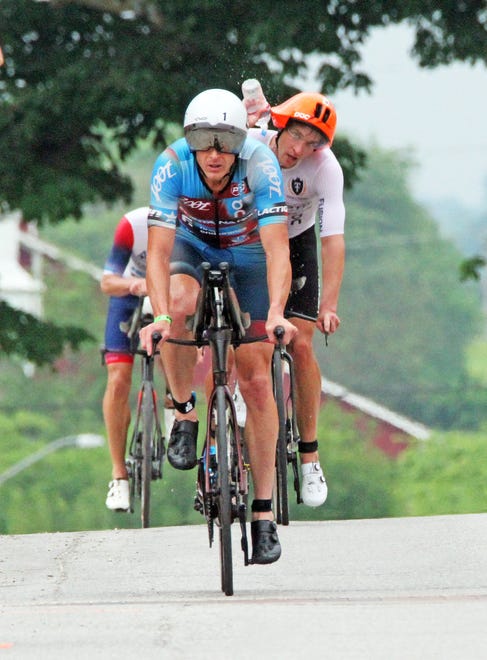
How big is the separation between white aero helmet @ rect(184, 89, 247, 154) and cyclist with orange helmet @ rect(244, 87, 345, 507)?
1.25 metres

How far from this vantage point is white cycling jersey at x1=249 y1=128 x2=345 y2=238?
389 inches

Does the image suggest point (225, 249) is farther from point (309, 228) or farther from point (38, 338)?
point (38, 338)

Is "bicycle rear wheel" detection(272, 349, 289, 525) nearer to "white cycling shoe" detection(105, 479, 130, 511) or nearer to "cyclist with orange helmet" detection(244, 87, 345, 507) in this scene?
"cyclist with orange helmet" detection(244, 87, 345, 507)

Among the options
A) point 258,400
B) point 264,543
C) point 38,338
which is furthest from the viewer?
point 38,338

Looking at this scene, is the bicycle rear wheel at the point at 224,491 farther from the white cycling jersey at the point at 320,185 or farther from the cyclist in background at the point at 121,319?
the cyclist in background at the point at 121,319

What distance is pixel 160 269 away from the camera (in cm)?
828

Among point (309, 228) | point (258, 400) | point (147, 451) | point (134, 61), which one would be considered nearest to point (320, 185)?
point (309, 228)

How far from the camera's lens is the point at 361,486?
47656 mm

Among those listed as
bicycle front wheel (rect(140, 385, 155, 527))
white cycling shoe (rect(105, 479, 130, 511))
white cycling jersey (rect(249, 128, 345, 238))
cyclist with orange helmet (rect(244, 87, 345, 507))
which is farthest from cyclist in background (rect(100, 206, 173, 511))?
white cycling jersey (rect(249, 128, 345, 238))

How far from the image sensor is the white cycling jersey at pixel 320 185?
9.89 metres

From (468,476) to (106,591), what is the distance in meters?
51.5

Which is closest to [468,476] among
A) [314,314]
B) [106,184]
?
[106,184]

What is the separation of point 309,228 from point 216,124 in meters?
2.40

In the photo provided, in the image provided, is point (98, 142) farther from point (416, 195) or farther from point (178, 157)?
point (416, 195)
